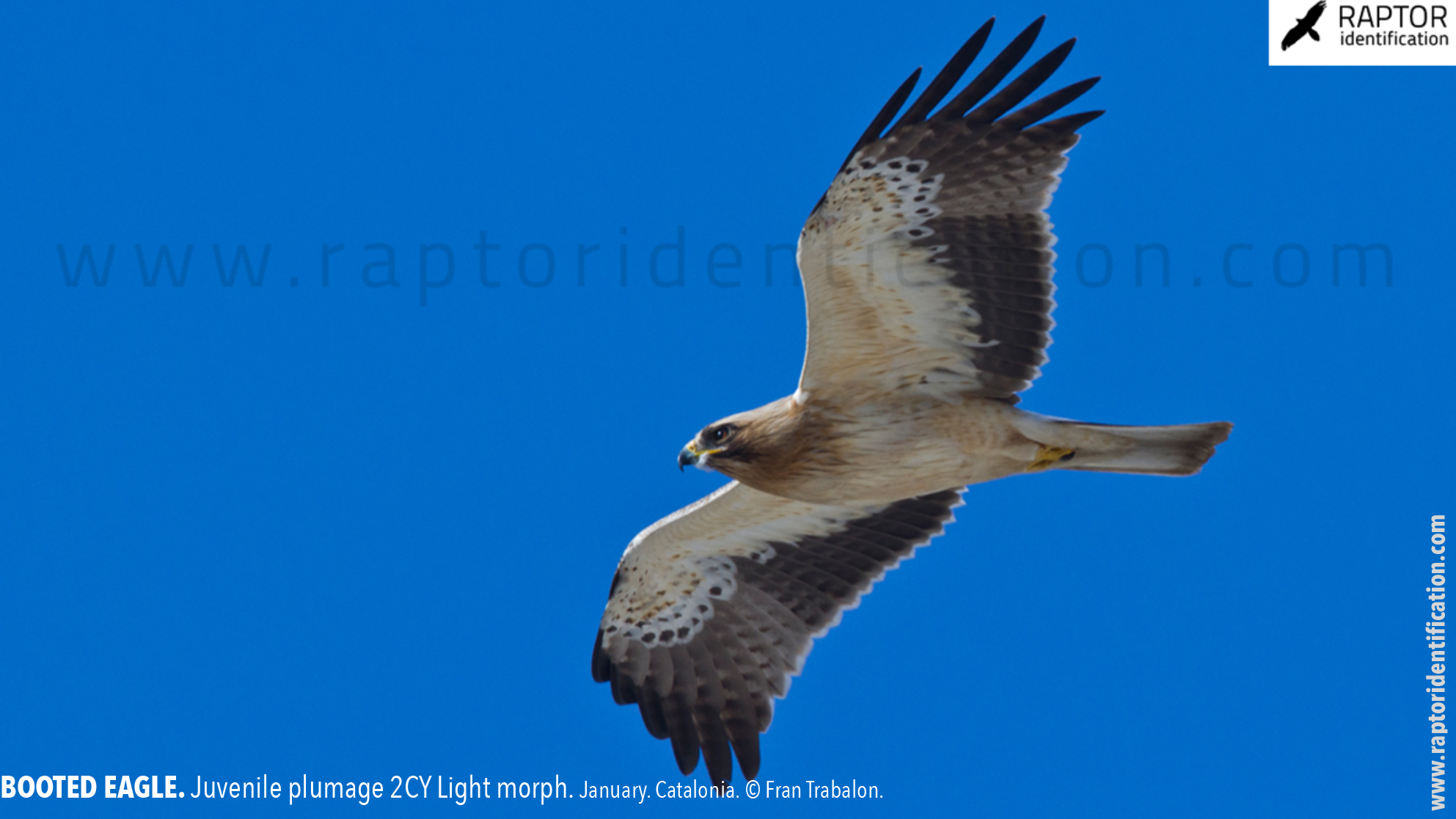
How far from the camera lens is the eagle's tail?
888 cm

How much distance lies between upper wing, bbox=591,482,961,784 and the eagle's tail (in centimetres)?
155

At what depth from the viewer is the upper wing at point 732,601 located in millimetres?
10469

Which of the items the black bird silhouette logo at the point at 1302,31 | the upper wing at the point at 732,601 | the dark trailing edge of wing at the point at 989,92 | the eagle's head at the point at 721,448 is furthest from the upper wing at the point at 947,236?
the black bird silhouette logo at the point at 1302,31

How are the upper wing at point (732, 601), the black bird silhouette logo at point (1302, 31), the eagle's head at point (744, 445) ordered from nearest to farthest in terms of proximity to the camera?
the eagle's head at point (744, 445), the upper wing at point (732, 601), the black bird silhouette logo at point (1302, 31)

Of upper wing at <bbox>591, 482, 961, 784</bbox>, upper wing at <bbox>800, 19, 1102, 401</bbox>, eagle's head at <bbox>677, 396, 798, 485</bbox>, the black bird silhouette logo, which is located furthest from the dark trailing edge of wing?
the black bird silhouette logo

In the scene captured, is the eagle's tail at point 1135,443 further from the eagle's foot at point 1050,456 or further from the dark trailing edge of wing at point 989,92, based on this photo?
the dark trailing edge of wing at point 989,92

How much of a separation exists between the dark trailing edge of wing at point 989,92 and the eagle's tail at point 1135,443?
1.73 m

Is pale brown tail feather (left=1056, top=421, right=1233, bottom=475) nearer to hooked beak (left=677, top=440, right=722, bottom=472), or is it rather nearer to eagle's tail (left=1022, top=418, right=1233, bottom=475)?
eagle's tail (left=1022, top=418, right=1233, bottom=475)

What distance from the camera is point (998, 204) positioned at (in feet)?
28.3

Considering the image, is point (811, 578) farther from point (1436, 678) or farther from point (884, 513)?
point (1436, 678)

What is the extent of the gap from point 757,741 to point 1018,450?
2.92m

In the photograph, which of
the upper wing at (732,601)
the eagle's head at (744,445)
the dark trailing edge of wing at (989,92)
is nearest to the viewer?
the dark trailing edge of wing at (989,92)

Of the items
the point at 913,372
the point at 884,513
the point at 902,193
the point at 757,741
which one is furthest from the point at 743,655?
the point at 902,193

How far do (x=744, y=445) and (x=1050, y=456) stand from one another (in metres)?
1.81
